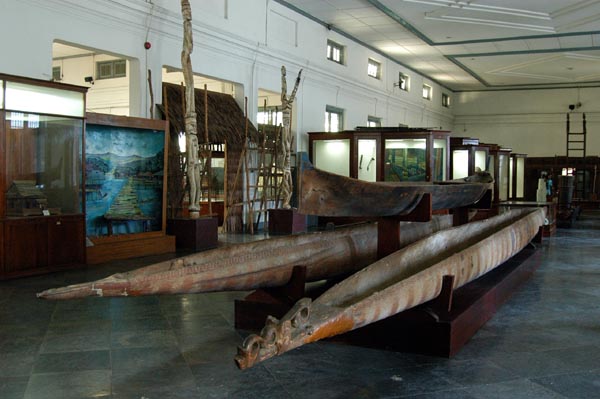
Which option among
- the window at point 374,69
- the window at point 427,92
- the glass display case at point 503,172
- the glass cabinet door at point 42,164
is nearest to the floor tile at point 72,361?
the glass cabinet door at point 42,164

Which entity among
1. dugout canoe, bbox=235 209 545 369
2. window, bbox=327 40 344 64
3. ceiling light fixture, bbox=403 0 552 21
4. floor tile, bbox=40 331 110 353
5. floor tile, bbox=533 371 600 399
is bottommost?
floor tile, bbox=533 371 600 399

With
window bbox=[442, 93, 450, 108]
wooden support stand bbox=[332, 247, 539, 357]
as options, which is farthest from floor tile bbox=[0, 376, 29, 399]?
window bbox=[442, 93, 450, 108]

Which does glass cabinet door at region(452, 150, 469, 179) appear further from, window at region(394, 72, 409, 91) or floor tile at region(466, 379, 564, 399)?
floor tile at region(466, 379, 564, 399)

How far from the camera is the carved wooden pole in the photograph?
9.84 meters

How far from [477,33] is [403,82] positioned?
518 cm

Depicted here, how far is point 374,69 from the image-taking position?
2006 cm

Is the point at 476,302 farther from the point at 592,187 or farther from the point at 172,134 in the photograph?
the point at 592,187

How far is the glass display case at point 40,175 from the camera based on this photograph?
7.14 m

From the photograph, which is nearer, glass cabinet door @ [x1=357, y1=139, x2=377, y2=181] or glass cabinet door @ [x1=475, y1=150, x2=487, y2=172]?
glass cabinet door @ [x1=357, y1=139, x2=377, y2=181]

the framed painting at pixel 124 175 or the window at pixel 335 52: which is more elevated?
the window at pixel 335 52

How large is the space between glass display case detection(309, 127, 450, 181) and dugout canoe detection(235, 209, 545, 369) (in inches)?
368

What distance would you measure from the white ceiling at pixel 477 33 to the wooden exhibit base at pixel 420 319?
10625 mm

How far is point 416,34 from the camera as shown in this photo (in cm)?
1747

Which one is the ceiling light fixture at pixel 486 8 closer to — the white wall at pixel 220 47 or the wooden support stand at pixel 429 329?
the white wall at pixel 220 47
